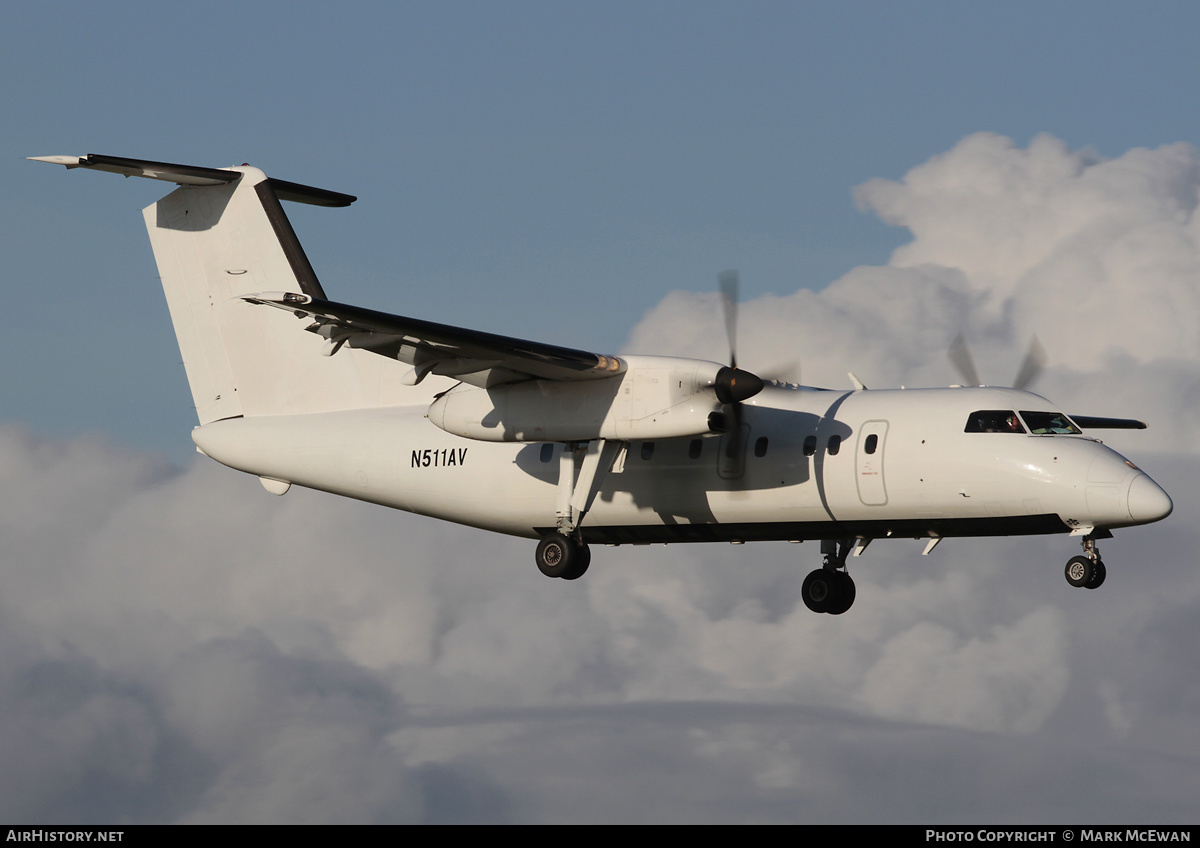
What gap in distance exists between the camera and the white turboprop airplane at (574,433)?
17766 mm

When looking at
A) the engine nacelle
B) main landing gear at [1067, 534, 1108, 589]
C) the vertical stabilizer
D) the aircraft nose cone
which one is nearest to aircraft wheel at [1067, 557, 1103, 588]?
main landing gear at [1067, 534, 1108, 589]

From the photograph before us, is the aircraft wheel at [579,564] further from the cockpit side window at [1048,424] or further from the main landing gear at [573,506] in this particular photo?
the cockpit side window at [1048,424]

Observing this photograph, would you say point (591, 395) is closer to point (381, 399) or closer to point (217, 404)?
point (381, 399)

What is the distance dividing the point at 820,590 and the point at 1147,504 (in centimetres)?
572

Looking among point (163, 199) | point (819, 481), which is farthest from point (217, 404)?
point (819, 481)

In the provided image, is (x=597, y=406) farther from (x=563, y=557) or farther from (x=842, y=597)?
(x=842, y=597)

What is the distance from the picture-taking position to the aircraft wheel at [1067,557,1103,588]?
17547mm

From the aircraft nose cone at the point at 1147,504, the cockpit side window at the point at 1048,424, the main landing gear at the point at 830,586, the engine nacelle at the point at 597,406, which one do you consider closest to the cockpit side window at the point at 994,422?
the cockpit side window at the point at 1048,424

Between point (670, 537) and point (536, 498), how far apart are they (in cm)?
205

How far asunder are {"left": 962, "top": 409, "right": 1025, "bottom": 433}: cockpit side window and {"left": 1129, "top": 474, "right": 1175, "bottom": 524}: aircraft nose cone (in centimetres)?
157

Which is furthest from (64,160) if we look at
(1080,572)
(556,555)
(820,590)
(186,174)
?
(1080,572)

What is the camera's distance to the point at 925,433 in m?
18.2
